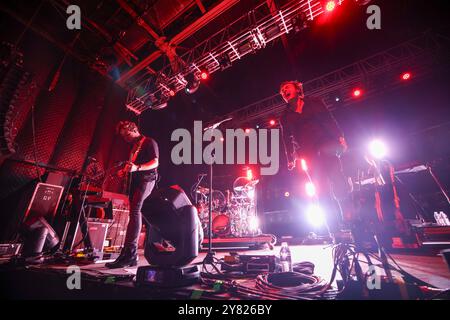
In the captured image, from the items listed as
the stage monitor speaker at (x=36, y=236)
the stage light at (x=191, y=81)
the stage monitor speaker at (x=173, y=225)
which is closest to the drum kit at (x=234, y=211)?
the stage light at (x=191, y=81)

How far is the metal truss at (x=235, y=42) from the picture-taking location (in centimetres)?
456

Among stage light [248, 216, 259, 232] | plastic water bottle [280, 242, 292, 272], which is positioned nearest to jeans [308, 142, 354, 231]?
plastic water bottle [280, 242, 292, 272]

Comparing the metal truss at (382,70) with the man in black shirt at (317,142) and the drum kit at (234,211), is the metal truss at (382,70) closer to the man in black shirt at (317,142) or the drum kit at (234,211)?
the drum kit at (234,211)

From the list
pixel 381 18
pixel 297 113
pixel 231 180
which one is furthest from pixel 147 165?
pixel 381 18

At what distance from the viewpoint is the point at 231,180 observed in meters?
9.32

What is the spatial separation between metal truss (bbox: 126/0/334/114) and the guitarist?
13.2 feet

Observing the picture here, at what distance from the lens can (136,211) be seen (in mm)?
2615

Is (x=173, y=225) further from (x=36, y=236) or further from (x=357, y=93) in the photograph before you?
(x=357, y=93)

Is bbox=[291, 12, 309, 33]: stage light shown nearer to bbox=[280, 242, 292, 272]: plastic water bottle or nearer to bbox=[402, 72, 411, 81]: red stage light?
bbox=[402, 72, 411, 81]: red stage light

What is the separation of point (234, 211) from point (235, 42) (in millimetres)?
6001

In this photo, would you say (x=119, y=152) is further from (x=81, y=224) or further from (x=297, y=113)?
(x=297, y=113)

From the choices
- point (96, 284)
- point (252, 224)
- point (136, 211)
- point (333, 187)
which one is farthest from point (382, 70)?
point (96, 284)

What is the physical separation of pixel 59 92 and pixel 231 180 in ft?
24.5

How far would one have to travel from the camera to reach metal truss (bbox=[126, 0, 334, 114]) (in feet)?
15.0
